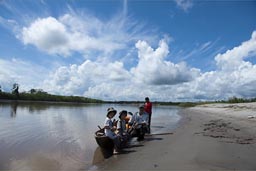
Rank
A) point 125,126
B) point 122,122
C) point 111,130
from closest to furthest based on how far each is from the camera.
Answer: point 111,130
point 122,122
point 125,126

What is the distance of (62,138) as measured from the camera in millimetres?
12227

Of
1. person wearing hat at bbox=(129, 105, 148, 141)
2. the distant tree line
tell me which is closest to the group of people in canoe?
person wearing hat at bbox=(129, 105, 148, 141)

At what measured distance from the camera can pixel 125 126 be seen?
11.0 meters

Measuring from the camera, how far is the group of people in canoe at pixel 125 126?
8922 millimetres

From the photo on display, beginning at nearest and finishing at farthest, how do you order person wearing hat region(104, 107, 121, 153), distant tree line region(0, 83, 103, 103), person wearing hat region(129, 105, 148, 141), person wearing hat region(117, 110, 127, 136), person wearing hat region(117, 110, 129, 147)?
person wearing hat region(104, 107, 121, 153) → person wearing hat region(117, 110, 129, 147) → person wearing hat region(117, 110, 127, 136) → person wearing hat region(129, 105, 148, 141) → distant tree line region(0, 83, 103, 103)

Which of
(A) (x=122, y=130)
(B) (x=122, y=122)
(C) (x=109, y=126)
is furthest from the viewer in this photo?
(B) (x=122, y=122)

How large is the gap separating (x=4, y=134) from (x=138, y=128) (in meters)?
7.32

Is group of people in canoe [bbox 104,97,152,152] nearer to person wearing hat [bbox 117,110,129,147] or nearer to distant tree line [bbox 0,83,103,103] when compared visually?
person wearing hat [bbox 117,110,129,147]

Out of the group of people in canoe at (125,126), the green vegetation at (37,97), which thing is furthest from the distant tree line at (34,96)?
the group of people in canoe at (125,126)

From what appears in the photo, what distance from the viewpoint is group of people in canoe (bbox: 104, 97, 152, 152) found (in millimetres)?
8922

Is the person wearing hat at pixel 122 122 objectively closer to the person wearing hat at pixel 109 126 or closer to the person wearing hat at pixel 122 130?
the person wearing hat at pixel 122 130

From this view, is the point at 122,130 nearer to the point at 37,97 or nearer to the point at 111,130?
the point at 111,130

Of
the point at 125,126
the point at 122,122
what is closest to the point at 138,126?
the point at 125,126

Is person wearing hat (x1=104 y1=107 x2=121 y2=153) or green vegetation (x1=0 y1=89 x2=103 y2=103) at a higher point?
green vegetation (x1=0 y1=89 x2=103 y2=103)
